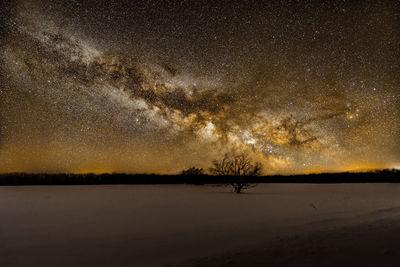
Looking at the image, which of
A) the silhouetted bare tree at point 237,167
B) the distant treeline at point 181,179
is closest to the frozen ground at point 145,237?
the silhouetted bare tree at point 237,167

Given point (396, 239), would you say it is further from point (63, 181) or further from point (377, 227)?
point (63, 181)

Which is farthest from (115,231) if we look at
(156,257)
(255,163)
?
(255,163)

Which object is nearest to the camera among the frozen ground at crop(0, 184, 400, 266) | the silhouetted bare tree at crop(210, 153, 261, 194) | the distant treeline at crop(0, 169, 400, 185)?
the frozen ground at crop(0, 184, 400, 266)

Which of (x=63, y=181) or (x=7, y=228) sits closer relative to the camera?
(x=7, y=228)

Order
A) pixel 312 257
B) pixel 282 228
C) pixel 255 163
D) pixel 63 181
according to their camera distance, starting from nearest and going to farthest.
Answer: pixel 312 257, pixel 282 228, pixel 255 163, pixel 63 181

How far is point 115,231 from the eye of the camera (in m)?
8.51

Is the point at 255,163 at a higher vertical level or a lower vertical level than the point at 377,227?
higher

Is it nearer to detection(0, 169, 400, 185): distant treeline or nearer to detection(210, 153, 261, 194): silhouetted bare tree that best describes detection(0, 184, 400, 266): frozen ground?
detection(210, 153, 261, 194): silhouetted bare tree

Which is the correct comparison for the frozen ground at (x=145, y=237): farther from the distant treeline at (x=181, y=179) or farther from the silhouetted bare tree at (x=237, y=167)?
the distant treeline at (x=181, y=179)

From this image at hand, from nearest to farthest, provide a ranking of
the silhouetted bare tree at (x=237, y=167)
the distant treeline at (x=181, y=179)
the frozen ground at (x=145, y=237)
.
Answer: the frozen ground at (x=145, y=237) < the silhouetted bare tree at (x=237, y=167) < the distant treeline at (x=181, y=179)

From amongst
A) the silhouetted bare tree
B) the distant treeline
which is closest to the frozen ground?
the silhouetted bare tree

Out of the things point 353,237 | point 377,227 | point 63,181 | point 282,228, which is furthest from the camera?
point 63,181

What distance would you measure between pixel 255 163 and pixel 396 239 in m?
A: 18.8

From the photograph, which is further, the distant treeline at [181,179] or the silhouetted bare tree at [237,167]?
the distant treeline at [181,179]
